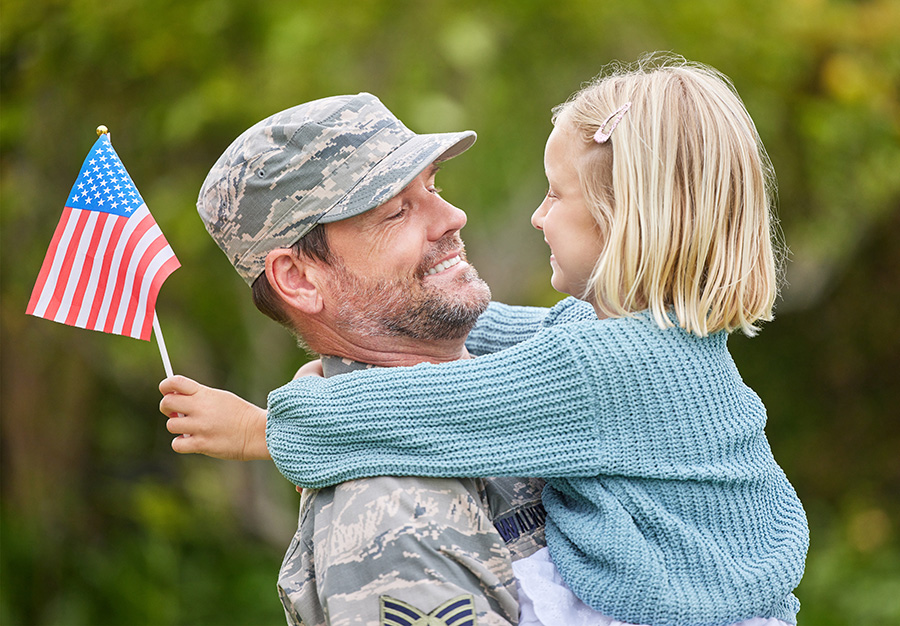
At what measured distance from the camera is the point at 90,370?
24.0 feet

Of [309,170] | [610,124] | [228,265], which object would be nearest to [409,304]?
[309,170]

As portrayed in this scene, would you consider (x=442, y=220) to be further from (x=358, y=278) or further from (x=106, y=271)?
(x=106, y=271)

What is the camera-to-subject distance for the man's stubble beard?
8.52 feet

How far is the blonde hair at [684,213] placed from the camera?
7.31 feet

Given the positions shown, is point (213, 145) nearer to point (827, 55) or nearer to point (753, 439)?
point (827, 55)

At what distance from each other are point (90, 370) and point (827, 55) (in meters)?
5.61

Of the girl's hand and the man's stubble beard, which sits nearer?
the girl's hand

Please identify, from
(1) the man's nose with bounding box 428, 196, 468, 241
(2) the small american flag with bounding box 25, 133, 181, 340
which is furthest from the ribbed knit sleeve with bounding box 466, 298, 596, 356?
(2) the small american flag with bounding box 25, 133, 181, 340

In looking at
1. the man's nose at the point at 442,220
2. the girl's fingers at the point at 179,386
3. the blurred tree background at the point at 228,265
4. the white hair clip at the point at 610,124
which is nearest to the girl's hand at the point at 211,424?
the girl's fingers at the point at 179,386

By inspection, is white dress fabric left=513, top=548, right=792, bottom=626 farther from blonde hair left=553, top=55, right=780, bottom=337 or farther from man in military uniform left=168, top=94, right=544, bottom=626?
blonde hair left=553, top=55, right=780, bottom=337

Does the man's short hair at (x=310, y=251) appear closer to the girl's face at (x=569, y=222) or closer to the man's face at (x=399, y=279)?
the man's face at (x=399, y=279)

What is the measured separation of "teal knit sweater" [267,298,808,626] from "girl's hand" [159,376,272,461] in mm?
321

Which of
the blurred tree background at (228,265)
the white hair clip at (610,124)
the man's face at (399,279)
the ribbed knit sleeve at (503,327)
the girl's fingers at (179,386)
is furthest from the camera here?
the blurred tree background at (228,265)

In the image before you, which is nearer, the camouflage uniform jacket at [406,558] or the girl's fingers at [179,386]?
the camouflage uniform jacket at [406,558]
